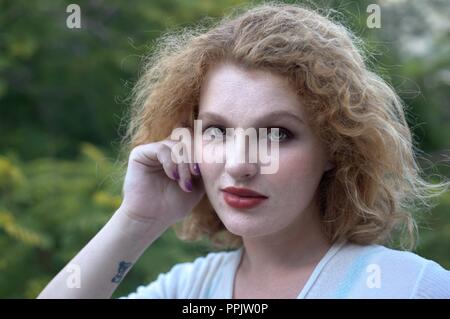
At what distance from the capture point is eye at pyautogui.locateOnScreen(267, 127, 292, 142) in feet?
5.54

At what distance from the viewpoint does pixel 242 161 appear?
1676 mm

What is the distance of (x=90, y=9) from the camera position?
13.3 ft

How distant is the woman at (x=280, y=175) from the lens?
5.58 feet

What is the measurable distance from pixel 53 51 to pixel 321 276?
274 centimetres

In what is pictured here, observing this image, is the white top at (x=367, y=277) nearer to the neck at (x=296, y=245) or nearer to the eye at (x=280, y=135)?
the neck at (x=296, y=245)

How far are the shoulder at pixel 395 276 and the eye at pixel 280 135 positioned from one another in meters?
A: 0.39

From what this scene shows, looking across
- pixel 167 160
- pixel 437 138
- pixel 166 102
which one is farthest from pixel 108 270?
pixel 437 138

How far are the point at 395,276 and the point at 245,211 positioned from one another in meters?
0.43

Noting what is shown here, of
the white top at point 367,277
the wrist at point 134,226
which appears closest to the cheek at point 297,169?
the white top at point 367,277

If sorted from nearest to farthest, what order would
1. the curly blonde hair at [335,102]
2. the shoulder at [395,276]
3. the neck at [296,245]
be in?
1. the shoulder at [395,276]
2. the curly blonde hair at [335,102]
3. the neck at [296,245]

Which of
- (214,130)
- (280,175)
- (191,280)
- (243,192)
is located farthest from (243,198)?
(191,280)

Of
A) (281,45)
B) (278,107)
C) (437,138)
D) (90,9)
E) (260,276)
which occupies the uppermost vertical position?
(90,9)

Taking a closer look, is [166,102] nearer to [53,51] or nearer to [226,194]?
[226,194]

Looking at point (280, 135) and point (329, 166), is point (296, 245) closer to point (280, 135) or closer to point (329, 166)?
point (329, 166)
